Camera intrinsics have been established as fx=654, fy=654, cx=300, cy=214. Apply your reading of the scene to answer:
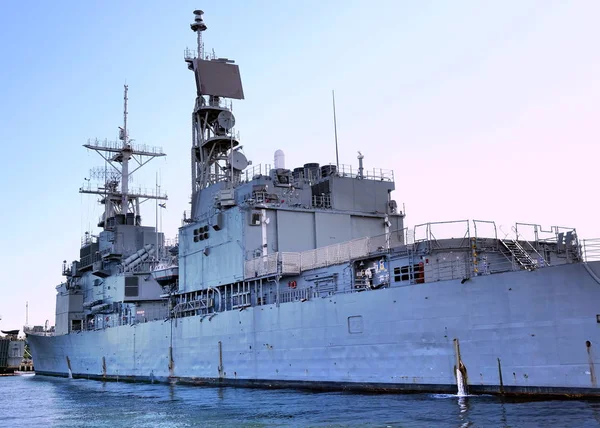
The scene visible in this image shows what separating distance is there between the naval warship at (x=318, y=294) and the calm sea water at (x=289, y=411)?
1.14 metres

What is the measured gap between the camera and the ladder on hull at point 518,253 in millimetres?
21375

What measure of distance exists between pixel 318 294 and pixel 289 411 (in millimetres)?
7033

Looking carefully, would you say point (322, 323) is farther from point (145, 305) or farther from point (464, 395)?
point (145, 305)

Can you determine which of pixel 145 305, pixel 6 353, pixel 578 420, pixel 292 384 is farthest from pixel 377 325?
pixel 6 353

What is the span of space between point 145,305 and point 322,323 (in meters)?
19.6

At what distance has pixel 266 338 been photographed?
26.6m

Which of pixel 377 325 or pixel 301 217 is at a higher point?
pixel 301 217

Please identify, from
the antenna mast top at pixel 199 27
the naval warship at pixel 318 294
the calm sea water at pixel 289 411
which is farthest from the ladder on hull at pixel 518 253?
the antenna mast top at pixel 199 27

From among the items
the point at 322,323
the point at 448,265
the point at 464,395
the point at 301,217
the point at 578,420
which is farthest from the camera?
the point at 301,217

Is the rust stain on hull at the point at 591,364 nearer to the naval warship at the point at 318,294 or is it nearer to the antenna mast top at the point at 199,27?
the naval warship at the point at 318,294

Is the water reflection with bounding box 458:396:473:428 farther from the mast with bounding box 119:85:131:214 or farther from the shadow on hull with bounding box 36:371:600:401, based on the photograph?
the mast with bounding box 119:85:131:214

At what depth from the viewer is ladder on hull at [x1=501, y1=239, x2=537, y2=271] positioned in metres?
21.4

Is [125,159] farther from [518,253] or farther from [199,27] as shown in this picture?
[518,253]

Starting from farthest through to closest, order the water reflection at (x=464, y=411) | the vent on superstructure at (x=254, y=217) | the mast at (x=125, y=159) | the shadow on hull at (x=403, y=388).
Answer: the mast at (x=125, y=159), the vent on superstructure at (x=254, y=217), the shadow on hull at (x=403, y=388), the water reflection at (x=464, y=411)
